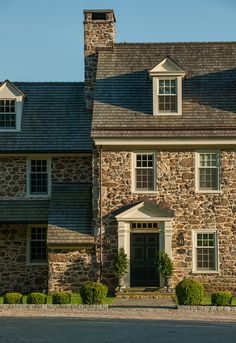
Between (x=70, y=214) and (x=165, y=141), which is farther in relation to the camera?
(x=70, y=214)

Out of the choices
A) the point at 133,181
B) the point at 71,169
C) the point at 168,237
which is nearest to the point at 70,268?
the point at 168,237

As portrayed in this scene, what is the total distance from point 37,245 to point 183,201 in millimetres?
6560

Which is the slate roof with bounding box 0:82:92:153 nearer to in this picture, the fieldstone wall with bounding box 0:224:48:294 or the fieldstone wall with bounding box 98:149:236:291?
the fieldstone wall with bounding box 98:149:236:291

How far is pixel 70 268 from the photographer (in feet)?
105

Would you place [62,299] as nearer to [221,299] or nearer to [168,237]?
[221,299]

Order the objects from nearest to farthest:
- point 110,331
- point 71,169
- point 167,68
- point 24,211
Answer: point 110,331
point 167,68
point 24,211
point 71,169

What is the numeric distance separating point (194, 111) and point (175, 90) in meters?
1.14

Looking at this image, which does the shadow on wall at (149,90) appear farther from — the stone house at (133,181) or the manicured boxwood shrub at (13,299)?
the manicured boxwood shrub at (13,299)

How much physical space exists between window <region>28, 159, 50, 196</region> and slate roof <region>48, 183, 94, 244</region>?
1.75ft

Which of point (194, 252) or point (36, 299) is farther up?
point (194, 252)

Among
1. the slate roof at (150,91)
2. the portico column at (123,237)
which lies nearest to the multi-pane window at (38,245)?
the portico column at (123,237)

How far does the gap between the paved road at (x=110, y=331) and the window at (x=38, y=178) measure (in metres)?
12.1

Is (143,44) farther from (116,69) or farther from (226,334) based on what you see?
(226,334)

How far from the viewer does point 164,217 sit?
104 feet
